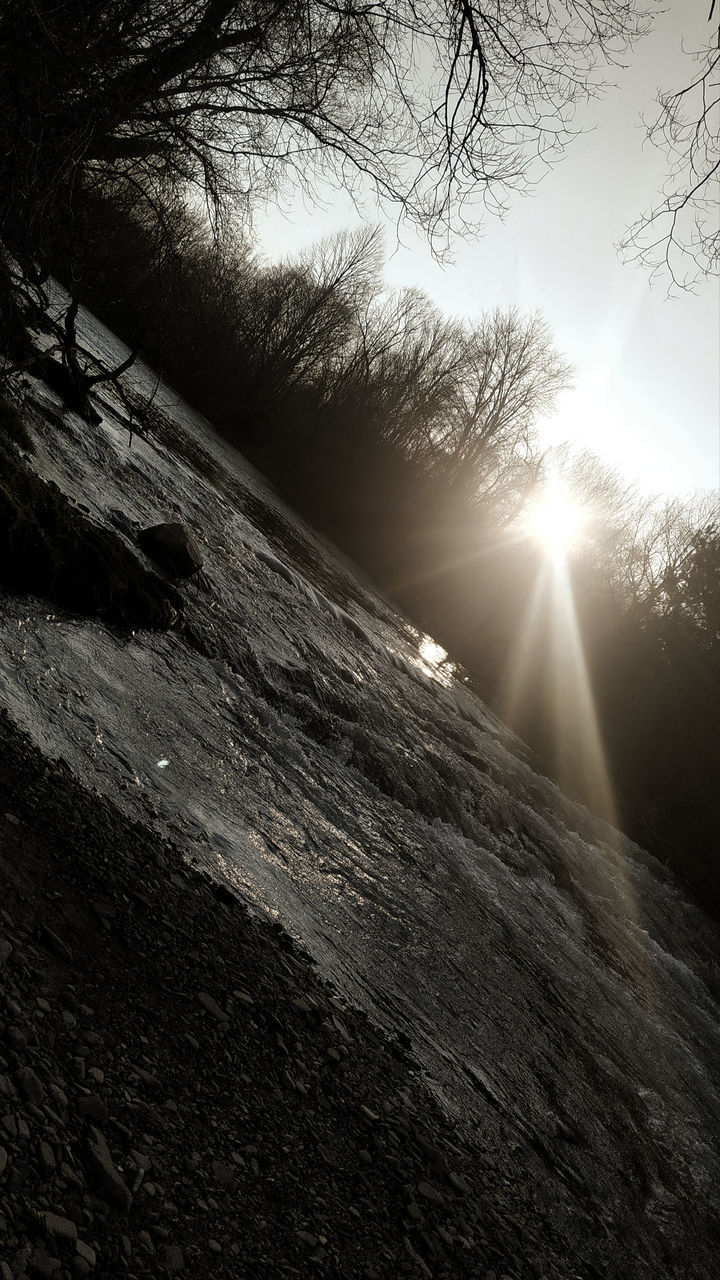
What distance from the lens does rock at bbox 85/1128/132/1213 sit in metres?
2.31

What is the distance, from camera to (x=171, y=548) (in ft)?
26.6

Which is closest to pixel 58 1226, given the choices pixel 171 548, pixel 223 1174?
pixel 223 1174

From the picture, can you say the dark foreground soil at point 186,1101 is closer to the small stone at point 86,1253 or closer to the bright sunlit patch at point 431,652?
the small stone at point 86,1253

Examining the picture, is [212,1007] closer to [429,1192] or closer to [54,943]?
[54,943]

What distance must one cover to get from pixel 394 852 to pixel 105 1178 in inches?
188

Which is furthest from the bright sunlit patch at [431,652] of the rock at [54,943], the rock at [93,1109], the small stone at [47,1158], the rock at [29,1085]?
the small stone at [47,1158]

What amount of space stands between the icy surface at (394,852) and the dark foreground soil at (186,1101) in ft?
1.55

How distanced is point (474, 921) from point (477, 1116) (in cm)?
255

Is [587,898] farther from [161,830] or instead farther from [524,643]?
[524,643]

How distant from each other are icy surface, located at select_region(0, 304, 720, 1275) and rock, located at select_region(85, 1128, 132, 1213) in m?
2.06

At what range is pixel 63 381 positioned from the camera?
966 centimetres

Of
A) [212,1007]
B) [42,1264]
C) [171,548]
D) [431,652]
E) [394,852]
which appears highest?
[431,652]

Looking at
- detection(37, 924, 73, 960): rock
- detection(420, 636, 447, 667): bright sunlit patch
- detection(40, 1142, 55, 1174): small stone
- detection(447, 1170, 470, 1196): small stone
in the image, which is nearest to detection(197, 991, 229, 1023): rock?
detection(37, 924, 73, 960): rock

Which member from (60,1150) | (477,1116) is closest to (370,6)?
(60,1150)
